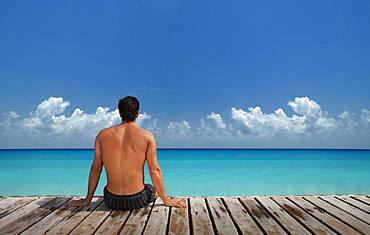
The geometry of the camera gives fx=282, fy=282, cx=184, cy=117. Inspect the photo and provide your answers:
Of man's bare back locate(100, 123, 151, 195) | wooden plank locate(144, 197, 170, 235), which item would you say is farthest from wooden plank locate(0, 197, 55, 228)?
wooden plank locate(144, 197, 170, 235)

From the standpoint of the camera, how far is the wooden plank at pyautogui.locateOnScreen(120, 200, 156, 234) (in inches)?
86.9

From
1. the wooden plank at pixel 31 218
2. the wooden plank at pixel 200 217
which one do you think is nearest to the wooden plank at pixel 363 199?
the wooden plank at pixel 200 217

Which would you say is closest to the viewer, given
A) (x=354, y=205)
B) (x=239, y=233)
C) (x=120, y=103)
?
(x=239, y=233)

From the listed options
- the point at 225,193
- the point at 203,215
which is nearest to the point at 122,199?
the point at 203,215

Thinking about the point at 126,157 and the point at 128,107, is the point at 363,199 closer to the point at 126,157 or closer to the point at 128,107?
the point at 126,157

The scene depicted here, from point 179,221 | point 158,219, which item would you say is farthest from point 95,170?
point 179,221

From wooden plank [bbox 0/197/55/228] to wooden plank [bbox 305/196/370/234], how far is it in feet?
9.60

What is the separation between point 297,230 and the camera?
88.6 inches

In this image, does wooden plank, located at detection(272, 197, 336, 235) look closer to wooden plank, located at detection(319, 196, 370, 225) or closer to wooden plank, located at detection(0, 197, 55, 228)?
wooden plank, located at detection(319, 196, 370, 225)

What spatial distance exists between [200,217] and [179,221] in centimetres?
22

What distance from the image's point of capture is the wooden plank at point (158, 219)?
7.29 feet

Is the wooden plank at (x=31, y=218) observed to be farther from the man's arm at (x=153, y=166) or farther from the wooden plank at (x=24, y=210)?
the man's arm at (x=153, y=166)

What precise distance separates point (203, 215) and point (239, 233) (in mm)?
490

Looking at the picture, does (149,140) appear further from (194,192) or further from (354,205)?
(194,192)
